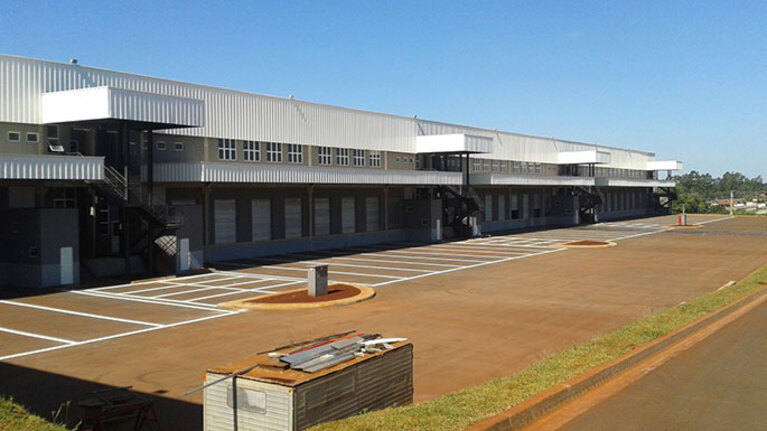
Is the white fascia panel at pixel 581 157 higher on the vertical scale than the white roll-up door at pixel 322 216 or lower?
higher

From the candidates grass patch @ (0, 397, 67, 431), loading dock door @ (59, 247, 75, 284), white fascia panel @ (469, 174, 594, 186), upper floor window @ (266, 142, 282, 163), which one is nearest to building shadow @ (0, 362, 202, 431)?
grass patch @ (0, 397, 67, 431)

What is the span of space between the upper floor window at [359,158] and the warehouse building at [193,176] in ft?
0.47

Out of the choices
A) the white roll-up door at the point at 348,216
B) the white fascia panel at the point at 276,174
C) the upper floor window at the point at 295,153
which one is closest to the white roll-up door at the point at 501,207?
the white fascia panel at the point at 276,174

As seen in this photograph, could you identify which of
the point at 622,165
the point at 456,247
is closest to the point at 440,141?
the point at 456,247

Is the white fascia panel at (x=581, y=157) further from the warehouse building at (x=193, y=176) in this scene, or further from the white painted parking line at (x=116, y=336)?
the white painted parking line at (x=116, y=336)

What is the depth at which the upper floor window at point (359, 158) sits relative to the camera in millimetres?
40062

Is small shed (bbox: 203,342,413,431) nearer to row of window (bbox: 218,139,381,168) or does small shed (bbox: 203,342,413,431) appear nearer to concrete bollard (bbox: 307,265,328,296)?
concrete bollard (bbox: 307,265,328,296)

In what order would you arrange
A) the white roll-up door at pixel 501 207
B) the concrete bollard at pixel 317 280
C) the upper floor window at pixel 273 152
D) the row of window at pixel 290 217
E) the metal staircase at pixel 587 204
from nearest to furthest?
the concrete bollard at pixel 317 280, the row of window at pixel 290 217, the upper floor window at pixel 273 152, the white roll-up door at pixel 501 207, the metal staircase at pixel 587 204

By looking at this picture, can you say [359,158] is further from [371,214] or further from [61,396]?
[61,396]

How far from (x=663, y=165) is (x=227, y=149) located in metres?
72.1

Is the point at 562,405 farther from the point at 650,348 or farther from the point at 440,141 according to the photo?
the point at 440,141

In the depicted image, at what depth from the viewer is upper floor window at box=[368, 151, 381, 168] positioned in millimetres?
41344

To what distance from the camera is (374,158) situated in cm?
4166

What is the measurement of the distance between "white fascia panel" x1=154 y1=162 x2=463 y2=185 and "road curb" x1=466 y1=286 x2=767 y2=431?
19836 millimetres
